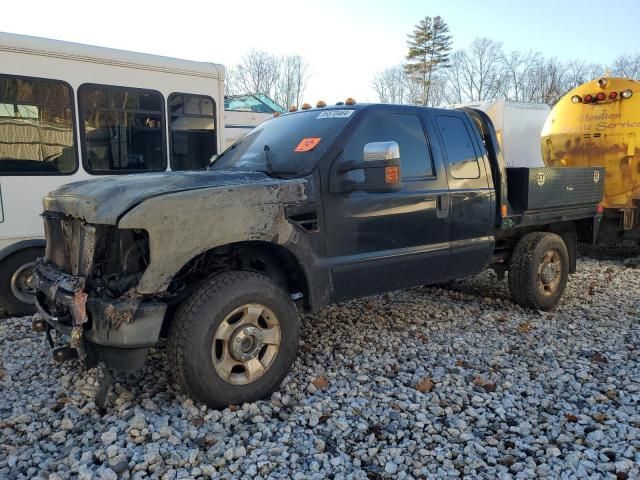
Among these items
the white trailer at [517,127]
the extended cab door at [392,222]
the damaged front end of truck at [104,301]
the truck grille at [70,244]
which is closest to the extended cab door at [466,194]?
the extended cab door at [392,222]

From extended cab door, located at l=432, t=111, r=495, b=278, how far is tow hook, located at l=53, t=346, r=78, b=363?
305cm

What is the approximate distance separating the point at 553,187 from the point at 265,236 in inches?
134

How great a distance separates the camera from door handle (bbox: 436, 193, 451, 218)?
4.48m

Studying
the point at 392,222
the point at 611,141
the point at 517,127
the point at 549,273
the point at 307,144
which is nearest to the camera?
the point at 307,144

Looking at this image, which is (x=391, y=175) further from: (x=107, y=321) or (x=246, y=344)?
(x=107, y=321)

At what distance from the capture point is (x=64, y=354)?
10.8 ft

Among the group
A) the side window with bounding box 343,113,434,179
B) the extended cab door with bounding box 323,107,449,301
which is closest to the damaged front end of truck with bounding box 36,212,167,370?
the extended cab door with bounding box 323,107,449,301

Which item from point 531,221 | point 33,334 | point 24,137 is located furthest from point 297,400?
point 24,137

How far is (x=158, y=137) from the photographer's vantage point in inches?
262

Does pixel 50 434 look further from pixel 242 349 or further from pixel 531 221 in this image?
pixel 531 221

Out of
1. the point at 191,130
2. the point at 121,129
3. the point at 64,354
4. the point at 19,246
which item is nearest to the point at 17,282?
the point at 19,246

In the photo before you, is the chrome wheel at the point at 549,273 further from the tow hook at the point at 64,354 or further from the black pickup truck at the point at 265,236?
the tow hook at the point at 64,354

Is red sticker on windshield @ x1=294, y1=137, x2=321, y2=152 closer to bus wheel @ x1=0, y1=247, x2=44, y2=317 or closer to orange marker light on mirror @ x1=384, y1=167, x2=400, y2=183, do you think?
orange marker light on mirror @ x1=384, y1=167, x2=400, y2=183

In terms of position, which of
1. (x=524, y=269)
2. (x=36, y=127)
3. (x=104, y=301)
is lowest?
(x=524, y=269)
